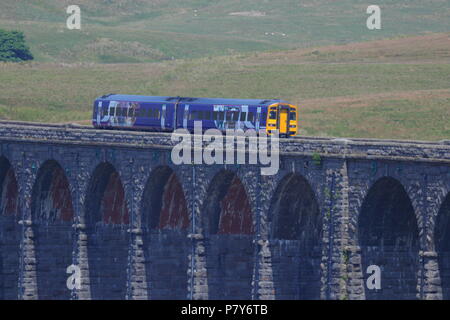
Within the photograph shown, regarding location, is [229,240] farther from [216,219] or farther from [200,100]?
[200,100]

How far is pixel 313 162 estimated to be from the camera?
6072 cm

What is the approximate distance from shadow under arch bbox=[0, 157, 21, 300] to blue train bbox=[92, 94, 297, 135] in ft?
19.7

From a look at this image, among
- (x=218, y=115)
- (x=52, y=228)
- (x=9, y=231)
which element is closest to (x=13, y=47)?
(x=9, y=231)

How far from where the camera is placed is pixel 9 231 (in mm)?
82312

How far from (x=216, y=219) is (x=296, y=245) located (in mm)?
4866

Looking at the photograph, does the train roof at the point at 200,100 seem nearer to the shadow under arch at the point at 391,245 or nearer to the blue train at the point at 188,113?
the blue train at the point at 188,113

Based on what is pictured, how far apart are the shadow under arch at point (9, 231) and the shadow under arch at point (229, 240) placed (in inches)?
669

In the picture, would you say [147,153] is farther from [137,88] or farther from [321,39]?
[321,39]

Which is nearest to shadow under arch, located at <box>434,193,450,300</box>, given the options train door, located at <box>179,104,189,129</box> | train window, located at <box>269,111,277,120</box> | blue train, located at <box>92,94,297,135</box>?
blue train, located at <box>92,94,297,135</box>

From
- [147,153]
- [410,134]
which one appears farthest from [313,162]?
[410,134]

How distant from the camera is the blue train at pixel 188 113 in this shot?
71438mm

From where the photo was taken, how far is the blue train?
71438 mm

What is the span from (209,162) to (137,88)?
6309 centimetres

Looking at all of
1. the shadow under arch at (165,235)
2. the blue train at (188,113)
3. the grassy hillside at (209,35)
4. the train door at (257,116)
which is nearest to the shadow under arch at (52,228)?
the blue train at (188,113)
